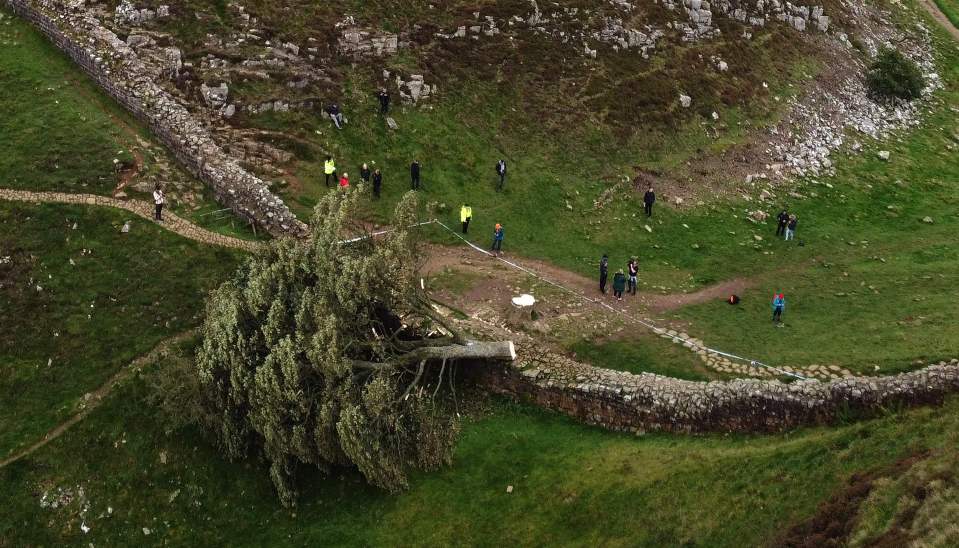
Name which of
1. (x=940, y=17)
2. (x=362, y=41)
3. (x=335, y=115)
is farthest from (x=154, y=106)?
(x=940, y=17)

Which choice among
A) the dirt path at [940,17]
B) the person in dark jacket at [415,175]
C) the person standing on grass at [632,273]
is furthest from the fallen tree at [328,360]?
the dirt path at [940,17]

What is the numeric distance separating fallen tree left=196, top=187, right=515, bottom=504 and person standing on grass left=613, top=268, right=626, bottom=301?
35.8ft

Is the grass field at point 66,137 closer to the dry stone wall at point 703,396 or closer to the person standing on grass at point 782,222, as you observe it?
the dry stone wall at point 703,396

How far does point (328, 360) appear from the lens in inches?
1342

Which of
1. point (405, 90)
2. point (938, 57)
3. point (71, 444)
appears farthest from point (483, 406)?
point (938, 57)

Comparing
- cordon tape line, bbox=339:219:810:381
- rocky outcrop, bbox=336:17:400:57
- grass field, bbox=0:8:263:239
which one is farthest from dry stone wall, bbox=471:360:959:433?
rocky outcrop, bbox=336:17:400:57

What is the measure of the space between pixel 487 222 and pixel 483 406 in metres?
15.5

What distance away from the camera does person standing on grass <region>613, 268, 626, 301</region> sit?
150 ft

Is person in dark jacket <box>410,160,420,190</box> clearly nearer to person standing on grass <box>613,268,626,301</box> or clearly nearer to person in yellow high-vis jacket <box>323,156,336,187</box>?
person in yellow high-vis jacket <box>323,156,336,187</box>

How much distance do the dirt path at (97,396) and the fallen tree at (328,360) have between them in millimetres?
4104

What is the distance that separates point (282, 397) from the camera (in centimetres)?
3462

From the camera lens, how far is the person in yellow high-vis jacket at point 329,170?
166 ft

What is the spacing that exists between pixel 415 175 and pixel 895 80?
45.3 metres

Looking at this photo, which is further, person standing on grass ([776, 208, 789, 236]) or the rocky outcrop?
the rocky outcrop
